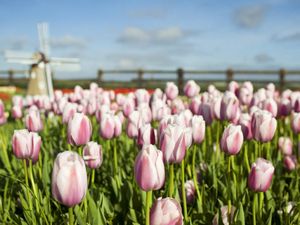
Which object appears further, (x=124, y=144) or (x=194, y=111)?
(x=124, y=144)

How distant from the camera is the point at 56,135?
5.59 m

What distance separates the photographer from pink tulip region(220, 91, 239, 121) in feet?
10.9

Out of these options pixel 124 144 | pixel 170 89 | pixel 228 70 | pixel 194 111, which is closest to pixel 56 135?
pixel 124 144

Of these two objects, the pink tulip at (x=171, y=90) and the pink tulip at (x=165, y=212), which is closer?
the pink tulip at (x=165, y=212)

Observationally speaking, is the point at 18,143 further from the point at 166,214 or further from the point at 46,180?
the point at 166,214

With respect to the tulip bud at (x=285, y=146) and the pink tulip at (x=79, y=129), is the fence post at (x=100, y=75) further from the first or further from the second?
the pink tulip at (x=79, y=129)

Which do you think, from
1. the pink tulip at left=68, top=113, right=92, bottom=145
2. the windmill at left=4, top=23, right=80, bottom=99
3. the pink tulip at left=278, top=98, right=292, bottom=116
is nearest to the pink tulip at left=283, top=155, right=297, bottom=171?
the pink tulip at left=278, top=98, right=292, bottom=116

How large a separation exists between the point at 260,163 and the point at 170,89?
291 cm

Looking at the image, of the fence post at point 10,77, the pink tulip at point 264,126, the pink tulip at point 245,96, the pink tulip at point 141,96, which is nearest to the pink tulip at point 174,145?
the pink tulip at point 264,126

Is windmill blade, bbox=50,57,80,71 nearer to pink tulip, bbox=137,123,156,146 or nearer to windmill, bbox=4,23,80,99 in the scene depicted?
windmill, bbox=4,23,80,99

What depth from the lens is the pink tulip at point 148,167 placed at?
5.88 ft

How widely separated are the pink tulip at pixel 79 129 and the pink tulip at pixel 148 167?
757mm

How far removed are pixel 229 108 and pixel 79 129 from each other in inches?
51.0

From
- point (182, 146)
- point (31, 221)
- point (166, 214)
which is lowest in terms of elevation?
point (31, 221)
